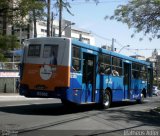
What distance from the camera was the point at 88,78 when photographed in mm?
19641

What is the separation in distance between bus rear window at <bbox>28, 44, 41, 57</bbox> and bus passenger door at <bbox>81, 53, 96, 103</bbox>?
83.0 inches

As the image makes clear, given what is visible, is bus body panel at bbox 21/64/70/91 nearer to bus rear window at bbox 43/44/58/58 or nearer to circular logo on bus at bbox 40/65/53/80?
circular logo on bus at bbox 40/65/53/80

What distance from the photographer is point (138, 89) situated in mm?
27641

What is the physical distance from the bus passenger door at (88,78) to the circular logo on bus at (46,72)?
5.86ft

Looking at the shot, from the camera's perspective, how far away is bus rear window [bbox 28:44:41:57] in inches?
726

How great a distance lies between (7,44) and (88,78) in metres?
9.62

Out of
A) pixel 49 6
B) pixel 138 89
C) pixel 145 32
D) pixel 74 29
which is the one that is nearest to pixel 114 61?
pixel 145 32

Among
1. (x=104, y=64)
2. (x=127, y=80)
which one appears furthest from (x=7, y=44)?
(x=127, y=80)

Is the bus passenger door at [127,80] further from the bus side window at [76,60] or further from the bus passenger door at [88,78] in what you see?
the bus side window at [76,60]

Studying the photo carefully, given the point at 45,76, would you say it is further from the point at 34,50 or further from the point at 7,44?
the point at 7,44

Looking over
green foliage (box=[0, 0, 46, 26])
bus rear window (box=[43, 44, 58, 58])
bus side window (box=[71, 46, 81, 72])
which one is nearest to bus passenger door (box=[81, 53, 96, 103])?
bus side window (box=[71, 46, 81, 72])

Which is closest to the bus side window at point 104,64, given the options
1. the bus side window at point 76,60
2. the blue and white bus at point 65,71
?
the blue and white bus at point 65,71

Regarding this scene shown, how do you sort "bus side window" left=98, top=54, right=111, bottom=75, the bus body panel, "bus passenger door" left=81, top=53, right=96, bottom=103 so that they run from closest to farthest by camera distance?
the bus body panel, "bus passenger door" left=81, top=53, right=96, bottom=103, "bus side window" left=98, top=54, right=111, bottom=75

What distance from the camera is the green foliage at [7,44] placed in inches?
401
